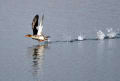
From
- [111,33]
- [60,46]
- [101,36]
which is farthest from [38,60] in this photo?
[111,33]

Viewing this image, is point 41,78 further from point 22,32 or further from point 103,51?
point 22,32

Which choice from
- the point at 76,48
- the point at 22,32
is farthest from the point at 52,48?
the point at 22,32

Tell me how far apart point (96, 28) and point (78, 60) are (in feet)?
69.2

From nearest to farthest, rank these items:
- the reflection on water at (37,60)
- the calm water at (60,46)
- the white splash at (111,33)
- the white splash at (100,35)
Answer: the reflection on water at (37,60), the calm water at (60,46), the white splash at (100,35), the white splash at (111,33)

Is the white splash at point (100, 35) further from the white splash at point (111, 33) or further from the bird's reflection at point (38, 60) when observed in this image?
the bird's reflection at point (38, 60)

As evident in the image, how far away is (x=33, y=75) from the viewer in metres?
47.9

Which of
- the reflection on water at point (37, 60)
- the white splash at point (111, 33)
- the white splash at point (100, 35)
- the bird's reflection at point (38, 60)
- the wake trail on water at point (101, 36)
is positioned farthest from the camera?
the white splash at point (111, 33)

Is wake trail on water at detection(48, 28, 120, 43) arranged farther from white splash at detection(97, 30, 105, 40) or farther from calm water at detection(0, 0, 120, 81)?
calm water at detection(0, 0, 120, 81)

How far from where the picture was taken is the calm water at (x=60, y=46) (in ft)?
160

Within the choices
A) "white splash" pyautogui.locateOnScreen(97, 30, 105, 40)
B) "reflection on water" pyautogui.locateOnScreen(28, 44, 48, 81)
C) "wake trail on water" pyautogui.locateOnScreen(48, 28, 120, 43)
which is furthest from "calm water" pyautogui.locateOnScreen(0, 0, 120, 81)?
"white splash" pyautogui.locateOnScreen(97, 30, 105, 40)

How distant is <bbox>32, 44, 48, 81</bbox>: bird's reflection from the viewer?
48131 millimetres

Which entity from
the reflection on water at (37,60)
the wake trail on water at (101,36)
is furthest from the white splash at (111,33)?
the reflection on water at (37,60)

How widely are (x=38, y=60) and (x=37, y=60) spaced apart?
90mm

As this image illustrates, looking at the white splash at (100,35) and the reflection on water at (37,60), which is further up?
the white splash at (100,35)
